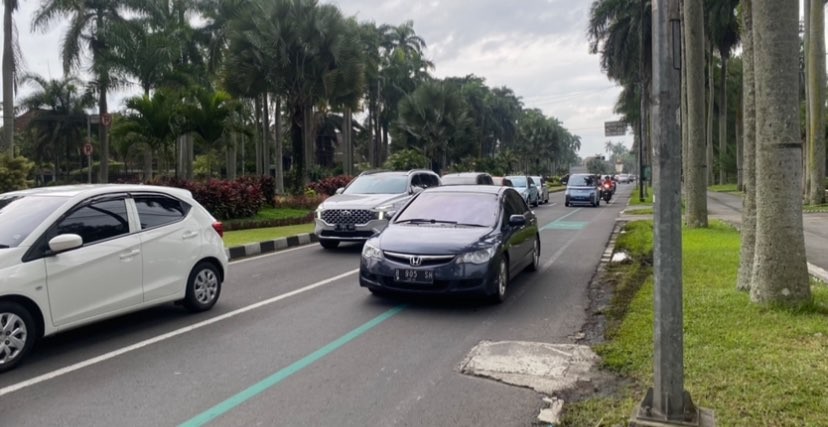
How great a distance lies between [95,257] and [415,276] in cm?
333

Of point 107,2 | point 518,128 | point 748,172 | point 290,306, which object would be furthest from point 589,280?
point 518,128

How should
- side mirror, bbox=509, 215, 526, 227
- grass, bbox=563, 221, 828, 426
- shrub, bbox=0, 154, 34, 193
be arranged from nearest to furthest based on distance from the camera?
grass, bbox=563, 221, 828, 426 → side mirror, bbox=509, 215, 526, 227 → shrub, bbox=0, 154, 34, 193

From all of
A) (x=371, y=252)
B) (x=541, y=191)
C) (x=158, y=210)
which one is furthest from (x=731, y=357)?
(x=541, y=191)

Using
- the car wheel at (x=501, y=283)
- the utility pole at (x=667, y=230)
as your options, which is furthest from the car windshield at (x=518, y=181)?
the utility pole at (x=667, y=230)

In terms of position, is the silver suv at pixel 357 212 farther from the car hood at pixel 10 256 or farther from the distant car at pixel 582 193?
the distant car at pixel 582 193

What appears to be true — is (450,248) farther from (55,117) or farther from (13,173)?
(55,117)

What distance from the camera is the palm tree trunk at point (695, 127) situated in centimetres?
1459

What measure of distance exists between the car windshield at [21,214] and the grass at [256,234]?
6.99 metres

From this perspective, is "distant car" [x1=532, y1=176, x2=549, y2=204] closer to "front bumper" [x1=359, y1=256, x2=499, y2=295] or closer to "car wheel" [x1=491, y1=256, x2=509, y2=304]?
"car wheel" [x1=491, y1=256, x2=509, y2=304]

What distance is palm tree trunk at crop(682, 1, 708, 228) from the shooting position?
1459 centimetres

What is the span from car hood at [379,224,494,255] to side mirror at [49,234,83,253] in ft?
10.9

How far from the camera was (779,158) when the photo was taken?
6266 millimetres

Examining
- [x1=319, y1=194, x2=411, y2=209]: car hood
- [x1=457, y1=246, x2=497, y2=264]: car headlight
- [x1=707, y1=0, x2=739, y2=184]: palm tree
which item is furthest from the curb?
[x1=707, y1=0, x2=739, y2=184]: palm tree

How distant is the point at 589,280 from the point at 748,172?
2898 millimetres
